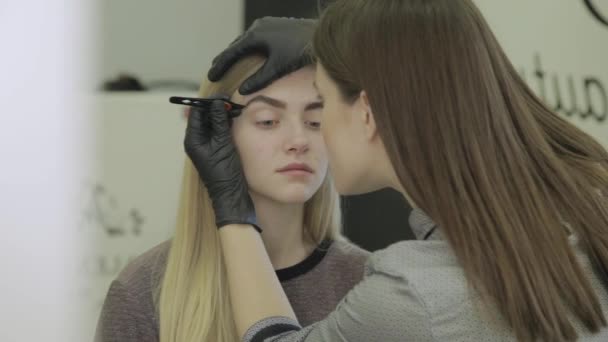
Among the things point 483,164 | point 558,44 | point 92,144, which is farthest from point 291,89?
point 558,44

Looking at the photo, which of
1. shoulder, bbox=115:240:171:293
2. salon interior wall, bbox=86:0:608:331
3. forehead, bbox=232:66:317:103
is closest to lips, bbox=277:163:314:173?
forehead, bbox=232:66:317:103

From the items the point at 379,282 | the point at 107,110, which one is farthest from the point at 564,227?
the point at 107,110

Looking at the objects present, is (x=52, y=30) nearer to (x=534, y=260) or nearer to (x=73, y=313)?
(x=73, y=313)

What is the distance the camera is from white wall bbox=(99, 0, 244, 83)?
197 centimetres

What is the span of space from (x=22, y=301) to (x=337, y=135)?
0.92 meters

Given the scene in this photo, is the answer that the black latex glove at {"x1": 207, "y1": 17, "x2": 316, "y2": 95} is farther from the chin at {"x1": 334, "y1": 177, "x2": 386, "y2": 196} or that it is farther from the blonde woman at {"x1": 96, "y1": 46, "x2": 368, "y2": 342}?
the chin at {"x1": 334, "y1": 177, "x2": 386, "y2": 196}

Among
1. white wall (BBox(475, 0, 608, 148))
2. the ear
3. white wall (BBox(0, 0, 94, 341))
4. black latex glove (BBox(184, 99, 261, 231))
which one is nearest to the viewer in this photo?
the ear

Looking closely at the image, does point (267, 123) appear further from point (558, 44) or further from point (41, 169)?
point (558, 44)

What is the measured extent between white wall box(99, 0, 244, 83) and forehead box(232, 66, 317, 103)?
0.64 meters

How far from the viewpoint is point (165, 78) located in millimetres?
2041

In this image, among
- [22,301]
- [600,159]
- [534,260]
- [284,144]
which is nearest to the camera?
[534,260]

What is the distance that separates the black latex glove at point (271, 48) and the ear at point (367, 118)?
0.32 metres

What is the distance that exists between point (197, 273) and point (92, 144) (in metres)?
0.56

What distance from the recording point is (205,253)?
144cm
